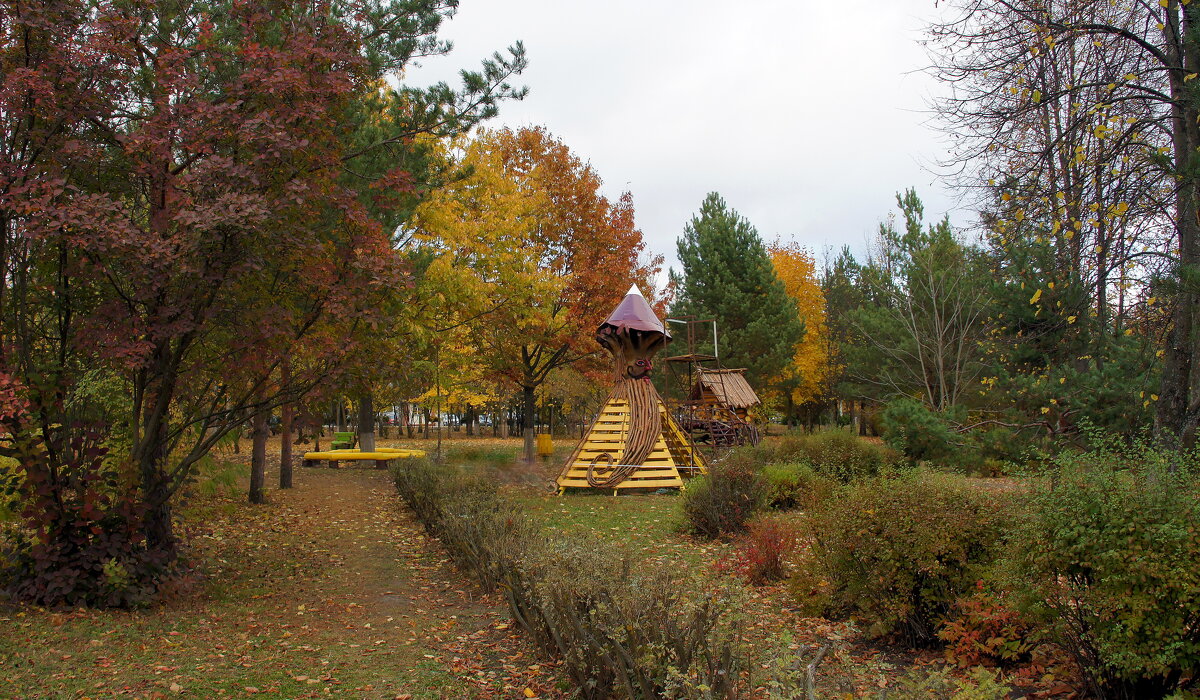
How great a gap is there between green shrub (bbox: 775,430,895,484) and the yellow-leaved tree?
16.1 meters

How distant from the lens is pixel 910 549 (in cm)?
503

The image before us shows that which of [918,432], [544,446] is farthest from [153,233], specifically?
[544,446]

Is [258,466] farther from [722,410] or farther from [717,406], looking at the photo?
[717,406]

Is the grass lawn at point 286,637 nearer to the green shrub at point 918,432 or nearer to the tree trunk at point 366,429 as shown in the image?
the green shrub at point 918,432

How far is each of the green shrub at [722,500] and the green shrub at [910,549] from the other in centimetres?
412

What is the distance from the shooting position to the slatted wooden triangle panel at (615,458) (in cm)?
1514

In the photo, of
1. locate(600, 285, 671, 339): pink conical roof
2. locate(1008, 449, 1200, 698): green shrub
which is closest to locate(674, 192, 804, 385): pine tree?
locate(600, 285, 671, 339): pink conical roof

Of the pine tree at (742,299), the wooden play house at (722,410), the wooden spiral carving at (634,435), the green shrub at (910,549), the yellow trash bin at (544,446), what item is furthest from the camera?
the pine tree at (742,299)

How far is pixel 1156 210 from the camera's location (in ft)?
22.3

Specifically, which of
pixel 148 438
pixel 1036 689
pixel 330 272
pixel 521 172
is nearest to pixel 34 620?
pixel 148 438

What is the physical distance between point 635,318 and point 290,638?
10.4 meters

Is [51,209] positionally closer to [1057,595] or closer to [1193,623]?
[1057,595]

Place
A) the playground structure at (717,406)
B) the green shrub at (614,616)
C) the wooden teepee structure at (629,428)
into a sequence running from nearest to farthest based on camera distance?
1. the green shrub at (614,616)
2. the wooden teepee structure at (629,428)
3. the playground structure at (717,406)

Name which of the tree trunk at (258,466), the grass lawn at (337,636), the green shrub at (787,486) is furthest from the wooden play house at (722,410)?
the grass lawn at (337,636)
